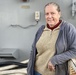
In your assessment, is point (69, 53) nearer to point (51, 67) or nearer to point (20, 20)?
point (51, 67)

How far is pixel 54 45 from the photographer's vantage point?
1644mm

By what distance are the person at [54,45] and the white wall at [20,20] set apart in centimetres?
149

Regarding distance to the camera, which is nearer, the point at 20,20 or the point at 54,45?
the point at 54,45

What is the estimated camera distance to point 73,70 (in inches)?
Answer: 61.3

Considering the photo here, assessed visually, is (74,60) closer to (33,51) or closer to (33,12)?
(33,51)

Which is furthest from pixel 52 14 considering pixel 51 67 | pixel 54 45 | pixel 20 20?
pixel 20 20

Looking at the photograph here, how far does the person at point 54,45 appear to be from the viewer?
5.27 feet

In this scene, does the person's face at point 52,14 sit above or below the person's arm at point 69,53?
above

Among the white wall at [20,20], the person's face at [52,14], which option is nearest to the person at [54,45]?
the person's face at [52,14]

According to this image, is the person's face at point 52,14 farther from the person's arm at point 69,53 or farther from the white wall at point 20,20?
the white wall at point 20,20

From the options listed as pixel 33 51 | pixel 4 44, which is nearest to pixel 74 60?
pixel 33 51

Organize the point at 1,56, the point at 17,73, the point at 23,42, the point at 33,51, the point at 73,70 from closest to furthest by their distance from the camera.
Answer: the point at 73,70, the point at 33,51, the point at 17,73, the point at 1,56, the point at 23,42

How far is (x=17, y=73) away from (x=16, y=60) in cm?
57

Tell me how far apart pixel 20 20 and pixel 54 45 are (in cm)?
177
